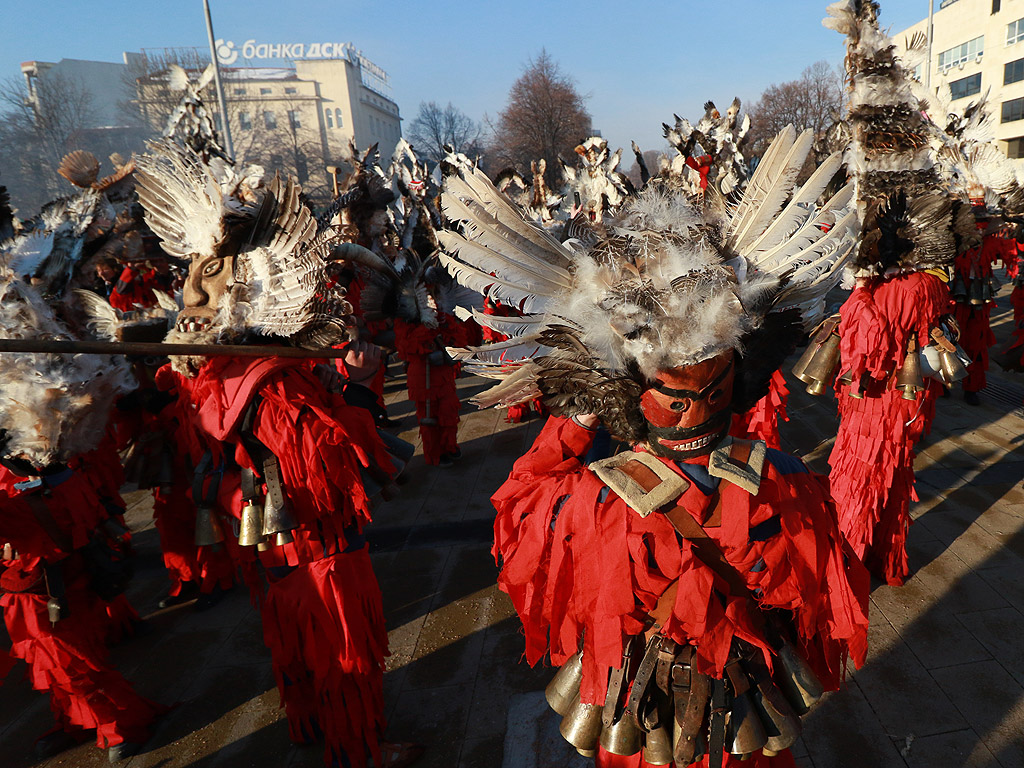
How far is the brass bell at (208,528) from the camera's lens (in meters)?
2.89

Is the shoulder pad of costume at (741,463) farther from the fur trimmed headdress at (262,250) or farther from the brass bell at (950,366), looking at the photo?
the brass bell at (950,366)

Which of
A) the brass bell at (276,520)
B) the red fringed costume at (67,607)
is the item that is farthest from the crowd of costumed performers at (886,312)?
the red fringed costume at (67,607)

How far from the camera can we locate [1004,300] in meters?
13.7

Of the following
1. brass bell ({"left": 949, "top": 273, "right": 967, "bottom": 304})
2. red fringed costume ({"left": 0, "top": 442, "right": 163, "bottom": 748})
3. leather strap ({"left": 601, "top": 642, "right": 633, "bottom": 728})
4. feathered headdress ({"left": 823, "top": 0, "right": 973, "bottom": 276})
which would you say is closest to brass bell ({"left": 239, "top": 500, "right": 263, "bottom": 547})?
red fringed costume ({"left": 0, "top": 442, "right": 163, "bottom": 748})

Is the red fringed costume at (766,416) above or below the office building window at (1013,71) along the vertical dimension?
below

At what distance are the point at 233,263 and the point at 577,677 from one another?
2.49 meters

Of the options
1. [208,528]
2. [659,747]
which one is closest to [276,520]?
[208,528]

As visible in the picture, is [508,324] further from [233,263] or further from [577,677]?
[233,263]

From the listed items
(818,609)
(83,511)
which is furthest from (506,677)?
(83,511)

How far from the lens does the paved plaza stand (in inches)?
122

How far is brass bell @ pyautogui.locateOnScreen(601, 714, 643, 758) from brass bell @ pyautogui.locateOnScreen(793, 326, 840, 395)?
3.62 metres

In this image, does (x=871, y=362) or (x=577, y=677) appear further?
(x=871, y=362)

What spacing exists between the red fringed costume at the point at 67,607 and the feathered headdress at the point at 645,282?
110 inches

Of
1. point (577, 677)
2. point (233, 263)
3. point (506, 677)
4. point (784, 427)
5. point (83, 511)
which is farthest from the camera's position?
point (784, 427)
